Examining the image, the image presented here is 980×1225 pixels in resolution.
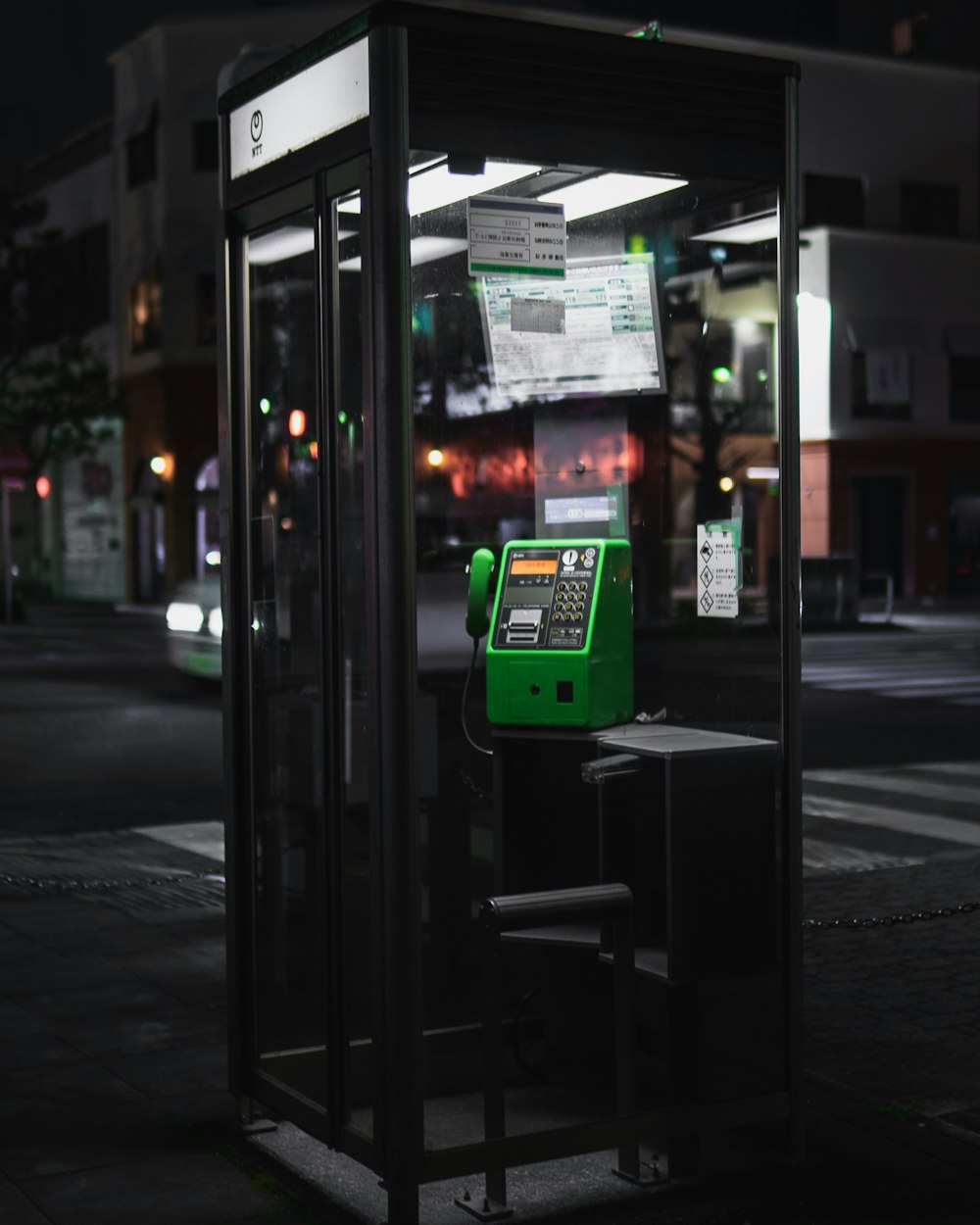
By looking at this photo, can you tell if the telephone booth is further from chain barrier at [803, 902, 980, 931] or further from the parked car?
the parked car

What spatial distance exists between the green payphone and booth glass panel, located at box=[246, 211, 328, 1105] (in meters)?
0.56

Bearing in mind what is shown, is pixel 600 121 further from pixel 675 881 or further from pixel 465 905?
pixel 465 905

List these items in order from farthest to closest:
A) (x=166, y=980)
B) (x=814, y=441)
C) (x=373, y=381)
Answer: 1. (x=814, y=441)
2. (x=166, y=980)
3. (x=373, y=381)

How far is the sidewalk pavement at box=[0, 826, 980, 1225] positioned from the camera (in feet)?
15.0

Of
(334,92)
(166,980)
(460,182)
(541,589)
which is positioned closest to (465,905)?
(166,980)

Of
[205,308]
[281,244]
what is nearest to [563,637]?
[281,244]

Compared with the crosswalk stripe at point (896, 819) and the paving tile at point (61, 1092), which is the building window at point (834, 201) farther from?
the paving tile at point (61, 1092)

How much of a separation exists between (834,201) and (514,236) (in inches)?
1549

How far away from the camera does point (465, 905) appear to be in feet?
22.7

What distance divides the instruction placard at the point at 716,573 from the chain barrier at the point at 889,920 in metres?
2.32

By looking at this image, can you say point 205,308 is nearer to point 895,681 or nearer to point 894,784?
point 895,681

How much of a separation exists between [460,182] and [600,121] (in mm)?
608

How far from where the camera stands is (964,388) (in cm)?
4259

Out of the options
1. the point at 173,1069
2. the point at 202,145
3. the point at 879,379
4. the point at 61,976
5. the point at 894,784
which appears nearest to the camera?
the point at 173,1069
